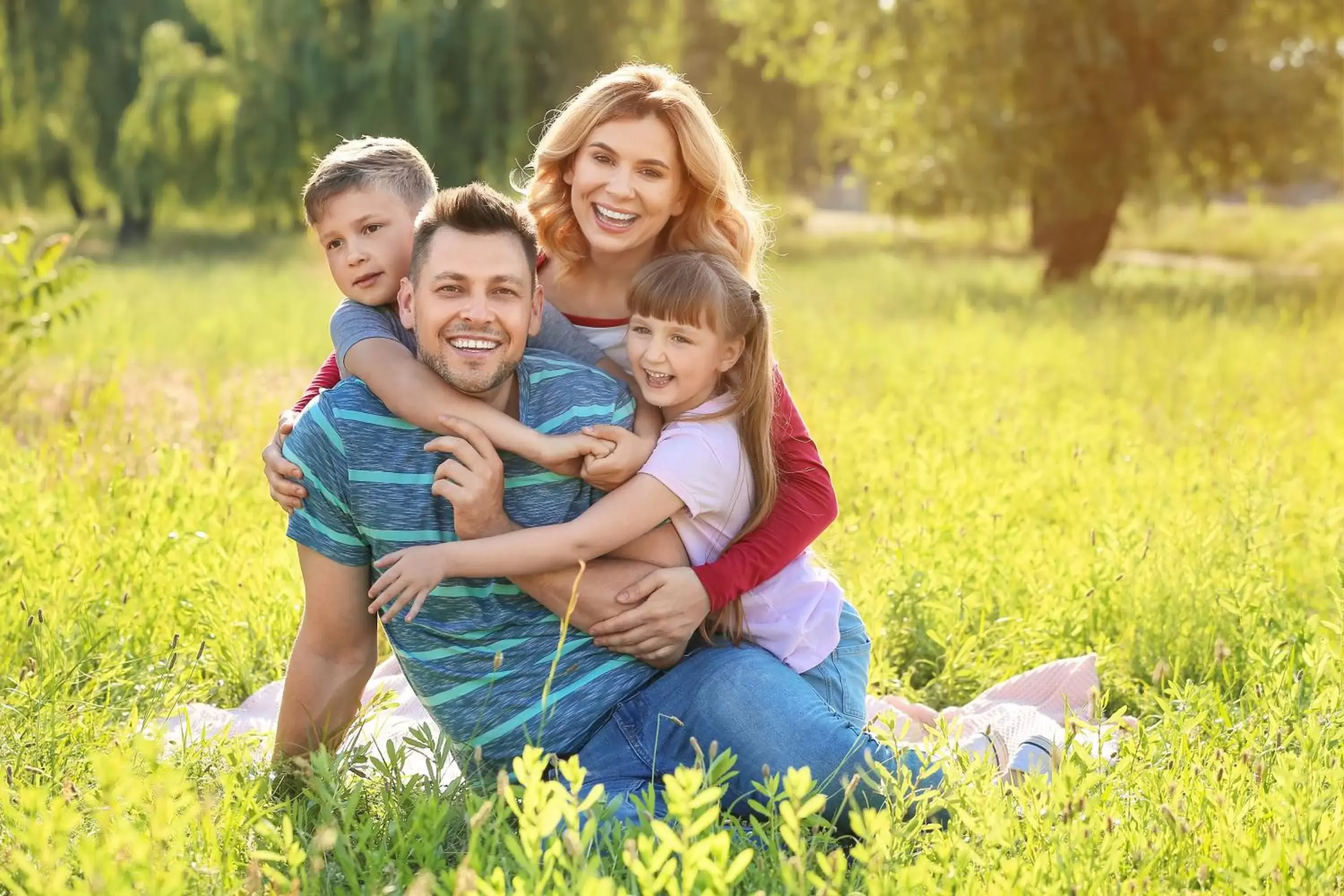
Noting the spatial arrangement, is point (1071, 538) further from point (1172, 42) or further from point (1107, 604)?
point (1172, 42)

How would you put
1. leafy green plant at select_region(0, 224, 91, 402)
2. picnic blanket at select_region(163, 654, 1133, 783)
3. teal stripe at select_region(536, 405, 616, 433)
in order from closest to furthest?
teal stripe at select_region(536, 405, 616, 433) < picnic blanket at select_region(163, 654, 1133, 783) < leafy green plant at select_region(0, 224, 91, 402)

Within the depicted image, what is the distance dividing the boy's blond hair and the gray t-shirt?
0.82 feet

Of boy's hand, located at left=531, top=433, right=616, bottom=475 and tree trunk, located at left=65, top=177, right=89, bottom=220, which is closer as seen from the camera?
boy's hand, located at left=531, top=433, right=616, bottom=475

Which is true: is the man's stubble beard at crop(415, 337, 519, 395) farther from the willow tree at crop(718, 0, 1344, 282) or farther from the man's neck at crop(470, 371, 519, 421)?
the willow tree at crop(718, 0, 1344, 282)

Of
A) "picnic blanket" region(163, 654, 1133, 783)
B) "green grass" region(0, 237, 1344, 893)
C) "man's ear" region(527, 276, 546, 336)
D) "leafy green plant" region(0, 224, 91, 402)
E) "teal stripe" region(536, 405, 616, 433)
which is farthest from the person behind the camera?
"leafy green plant" region(0, 224, 91, 402)

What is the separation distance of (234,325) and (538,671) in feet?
25.7

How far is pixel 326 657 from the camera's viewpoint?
2785 mm

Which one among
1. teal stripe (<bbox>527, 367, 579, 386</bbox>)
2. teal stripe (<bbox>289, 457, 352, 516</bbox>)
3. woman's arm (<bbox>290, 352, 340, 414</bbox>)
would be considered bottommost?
teal stripe (<bbox>289, 457, 352, 516</bbox>)

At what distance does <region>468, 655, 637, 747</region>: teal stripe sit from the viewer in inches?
103

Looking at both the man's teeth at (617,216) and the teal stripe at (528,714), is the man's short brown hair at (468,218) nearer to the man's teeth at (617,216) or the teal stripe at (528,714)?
the man's teeth at (617,216)

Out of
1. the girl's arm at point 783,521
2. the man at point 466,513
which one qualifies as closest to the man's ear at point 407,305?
the man at point 466,513

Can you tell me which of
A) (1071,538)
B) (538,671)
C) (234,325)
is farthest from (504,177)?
(538,671)

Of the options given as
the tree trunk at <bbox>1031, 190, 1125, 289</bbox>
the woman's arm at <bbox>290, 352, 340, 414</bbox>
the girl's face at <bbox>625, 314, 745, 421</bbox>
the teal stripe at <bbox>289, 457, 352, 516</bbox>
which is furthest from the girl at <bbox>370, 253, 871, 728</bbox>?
the tree trunk at <bbox>1031, 190, 1125, 289</bbox>

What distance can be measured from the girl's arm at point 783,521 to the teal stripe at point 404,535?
21.8 inches
